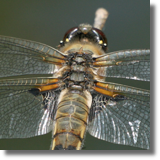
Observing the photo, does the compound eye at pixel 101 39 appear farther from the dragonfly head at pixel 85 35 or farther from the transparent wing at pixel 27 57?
the transparent wing at pixel 27 57

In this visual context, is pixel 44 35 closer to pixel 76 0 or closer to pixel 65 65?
pixel 76 0

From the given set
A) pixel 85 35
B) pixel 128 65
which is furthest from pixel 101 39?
pixel 128 65

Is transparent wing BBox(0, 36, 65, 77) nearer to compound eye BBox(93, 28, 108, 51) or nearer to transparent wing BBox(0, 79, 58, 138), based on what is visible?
transparent wing BBox(0, 79, 58, 138)

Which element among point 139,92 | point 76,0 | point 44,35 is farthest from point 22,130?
point 76,0

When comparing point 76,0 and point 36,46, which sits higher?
point 76,0

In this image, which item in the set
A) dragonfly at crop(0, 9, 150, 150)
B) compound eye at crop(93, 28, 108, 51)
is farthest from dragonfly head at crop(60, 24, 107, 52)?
dragonfly at crop(0, 9, 150, 150)

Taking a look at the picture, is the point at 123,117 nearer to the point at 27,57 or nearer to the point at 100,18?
the point at 27,57

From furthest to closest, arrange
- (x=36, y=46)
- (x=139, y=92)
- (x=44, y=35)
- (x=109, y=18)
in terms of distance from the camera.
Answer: (x=44, y=35) → (x=109, y=18) → (x=36, y=46) → (x=139, y=92)
